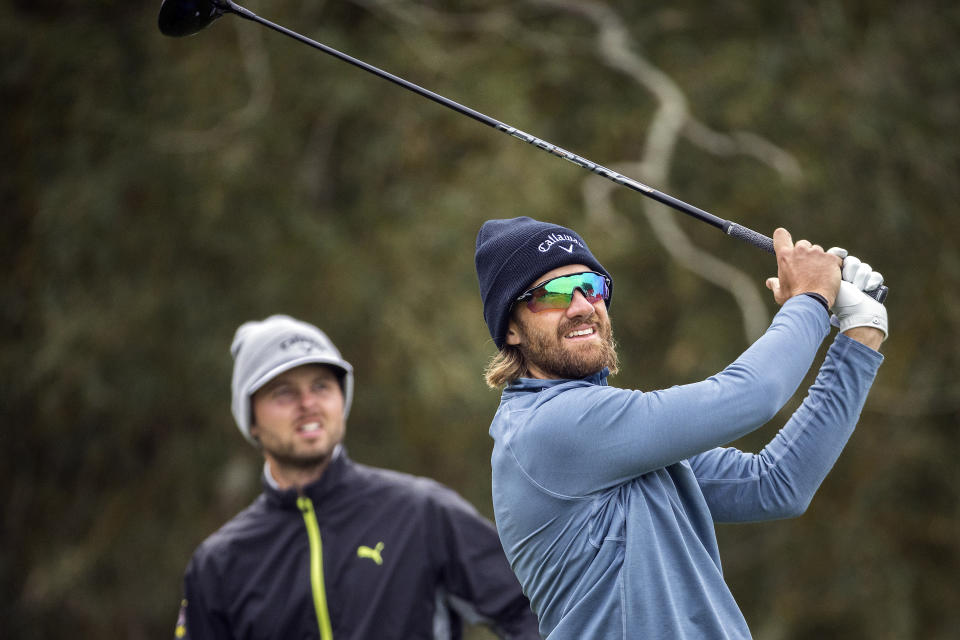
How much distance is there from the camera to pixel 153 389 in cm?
752

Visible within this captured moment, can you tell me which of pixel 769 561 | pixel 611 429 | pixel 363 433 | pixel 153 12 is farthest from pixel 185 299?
pixel 611 429

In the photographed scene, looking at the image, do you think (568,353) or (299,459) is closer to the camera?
(568,353)

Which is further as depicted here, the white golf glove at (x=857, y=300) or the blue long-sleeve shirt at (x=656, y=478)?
the white golf glove at (x=857, y=300)

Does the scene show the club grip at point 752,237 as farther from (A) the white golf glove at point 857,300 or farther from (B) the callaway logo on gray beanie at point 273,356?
(B) the callaway logo on gray beanie at point 273,356

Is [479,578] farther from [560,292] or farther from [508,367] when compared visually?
[560,292]

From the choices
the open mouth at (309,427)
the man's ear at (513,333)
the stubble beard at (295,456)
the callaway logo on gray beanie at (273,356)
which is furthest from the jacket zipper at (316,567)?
the man's ear at (513,333)

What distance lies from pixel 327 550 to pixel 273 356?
0.63 meters

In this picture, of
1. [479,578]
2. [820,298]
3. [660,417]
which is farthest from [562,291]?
[479,578]

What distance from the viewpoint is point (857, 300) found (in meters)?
2.17

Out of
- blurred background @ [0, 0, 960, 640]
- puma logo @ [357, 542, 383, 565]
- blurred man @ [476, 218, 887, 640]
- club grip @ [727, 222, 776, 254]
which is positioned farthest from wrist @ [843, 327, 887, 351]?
blurred background @ [0, 0, 960, 640]

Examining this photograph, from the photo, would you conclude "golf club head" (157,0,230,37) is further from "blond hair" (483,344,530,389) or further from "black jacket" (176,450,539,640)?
"black jacket" (176,450,539,640)

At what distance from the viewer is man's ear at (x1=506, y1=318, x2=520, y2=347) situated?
2.36 metres

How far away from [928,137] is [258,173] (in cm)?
480

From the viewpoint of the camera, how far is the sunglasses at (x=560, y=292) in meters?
2.28
